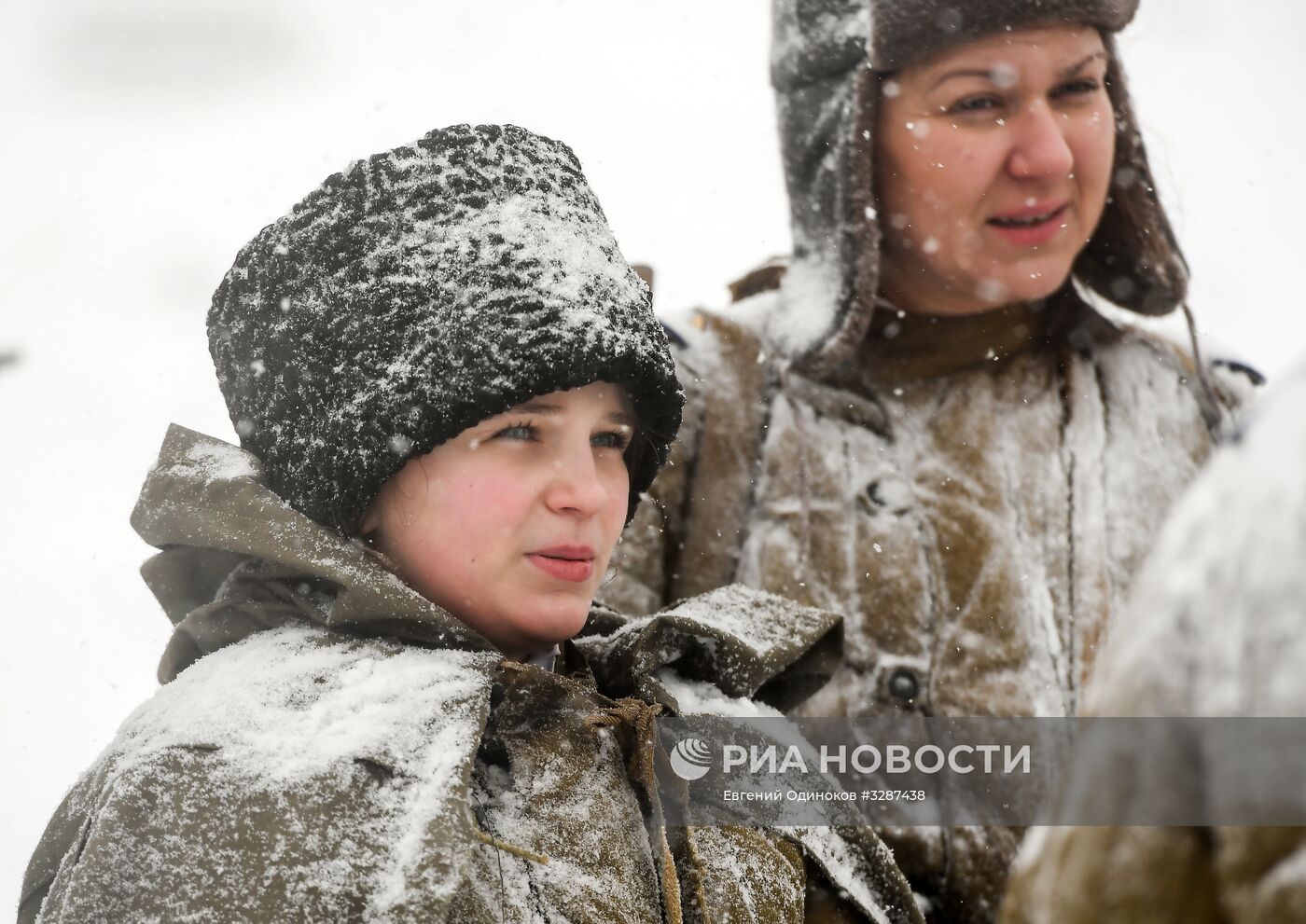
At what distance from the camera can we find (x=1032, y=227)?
216cm

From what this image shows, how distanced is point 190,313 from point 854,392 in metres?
4.23

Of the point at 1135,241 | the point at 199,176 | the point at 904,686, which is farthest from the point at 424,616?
the point at 199,176

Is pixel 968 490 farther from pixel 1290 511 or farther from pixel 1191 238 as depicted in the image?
pixel 1290 511

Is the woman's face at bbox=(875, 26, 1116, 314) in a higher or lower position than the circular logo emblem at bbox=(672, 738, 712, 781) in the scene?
higher

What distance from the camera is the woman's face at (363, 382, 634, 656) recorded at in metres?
1.55

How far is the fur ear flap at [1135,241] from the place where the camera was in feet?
7.80

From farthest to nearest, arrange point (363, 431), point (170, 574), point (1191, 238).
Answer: point (1191, 238) → point (170, 574) → point (363, 431)

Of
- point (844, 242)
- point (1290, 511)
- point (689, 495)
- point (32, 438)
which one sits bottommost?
point (32, 438)

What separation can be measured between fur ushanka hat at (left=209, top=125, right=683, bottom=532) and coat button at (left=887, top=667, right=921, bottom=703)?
2.44 feet

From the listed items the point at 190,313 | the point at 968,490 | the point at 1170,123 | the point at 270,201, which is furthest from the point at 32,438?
the point at 1170,123

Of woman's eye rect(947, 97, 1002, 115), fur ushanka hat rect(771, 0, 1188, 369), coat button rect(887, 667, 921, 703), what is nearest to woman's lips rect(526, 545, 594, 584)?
coat button rect(887, 667, 921, 703)

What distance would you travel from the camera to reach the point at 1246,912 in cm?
45

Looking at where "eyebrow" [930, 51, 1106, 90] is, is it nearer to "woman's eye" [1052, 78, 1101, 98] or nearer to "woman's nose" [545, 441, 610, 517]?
"woman's eye" [1052, 78, 1101, 98]

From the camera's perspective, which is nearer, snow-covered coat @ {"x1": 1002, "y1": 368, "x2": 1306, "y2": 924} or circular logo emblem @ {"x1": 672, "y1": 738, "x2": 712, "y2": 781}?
snow-covered coat @ {"x1": 1002, "y1": 368, "x2": 1306, "y2": 924}
